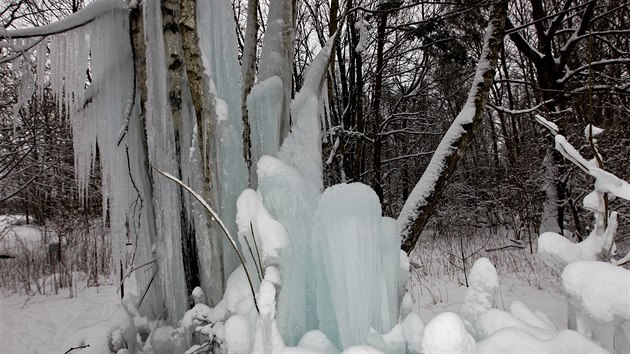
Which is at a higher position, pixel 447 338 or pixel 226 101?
pixel 226 101

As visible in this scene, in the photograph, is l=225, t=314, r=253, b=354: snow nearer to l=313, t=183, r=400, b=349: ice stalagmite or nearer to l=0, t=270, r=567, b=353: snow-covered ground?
l=313, t=183, r=400, b=349: ice stalagmite

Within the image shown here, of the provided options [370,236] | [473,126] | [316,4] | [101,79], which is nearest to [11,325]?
[101,79]

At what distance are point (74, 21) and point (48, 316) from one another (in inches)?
145

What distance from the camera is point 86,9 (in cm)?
182

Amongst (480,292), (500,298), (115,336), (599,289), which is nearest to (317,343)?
(480,292)

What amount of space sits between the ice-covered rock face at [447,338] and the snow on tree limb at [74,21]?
6.59ft

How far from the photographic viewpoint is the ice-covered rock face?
924 mm

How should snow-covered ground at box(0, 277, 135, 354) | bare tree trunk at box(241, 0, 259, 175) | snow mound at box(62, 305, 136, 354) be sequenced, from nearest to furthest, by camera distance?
snow mound at box(62, 305, 136, 354), bare tree trunk at box(241, 0, 259, 175), snow-covered ground at box(0, 277, 135, 354)

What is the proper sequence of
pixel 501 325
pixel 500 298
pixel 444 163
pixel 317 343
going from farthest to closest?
pixel 500 298
pixel 444 163
pixel 317 343
pixel 501 325

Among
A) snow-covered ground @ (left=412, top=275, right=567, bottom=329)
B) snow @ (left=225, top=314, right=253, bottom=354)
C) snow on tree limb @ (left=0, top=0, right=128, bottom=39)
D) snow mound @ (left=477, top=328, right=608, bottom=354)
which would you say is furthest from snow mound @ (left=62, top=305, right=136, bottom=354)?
snow-covered ground @ (left=412, top=275, right=567, bottom=329)

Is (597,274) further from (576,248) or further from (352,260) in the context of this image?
(352,260)

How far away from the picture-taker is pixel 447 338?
3.06ft

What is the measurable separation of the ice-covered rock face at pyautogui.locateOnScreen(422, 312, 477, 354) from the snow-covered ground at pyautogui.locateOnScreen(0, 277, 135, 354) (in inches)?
124

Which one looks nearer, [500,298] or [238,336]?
[238,336]
